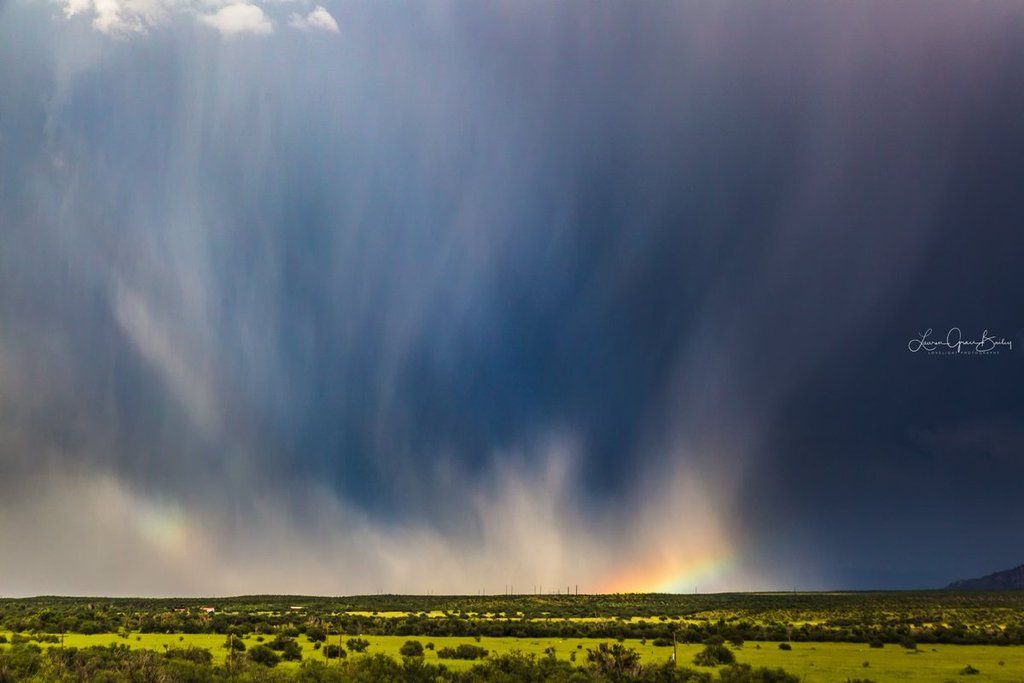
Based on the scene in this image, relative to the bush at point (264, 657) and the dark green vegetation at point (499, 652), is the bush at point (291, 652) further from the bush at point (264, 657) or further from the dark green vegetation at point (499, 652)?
the bush at point (264, 657)

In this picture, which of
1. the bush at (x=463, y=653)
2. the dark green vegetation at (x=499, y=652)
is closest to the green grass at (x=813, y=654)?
the dark green vegetation at (x=499, y=652)

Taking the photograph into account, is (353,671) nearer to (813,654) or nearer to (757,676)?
(757,676)

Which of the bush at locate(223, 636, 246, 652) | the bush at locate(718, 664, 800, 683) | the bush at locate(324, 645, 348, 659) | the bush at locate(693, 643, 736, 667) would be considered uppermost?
the bush at locate(223, 636, 246, 652)

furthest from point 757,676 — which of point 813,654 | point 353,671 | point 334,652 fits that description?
point 334,652

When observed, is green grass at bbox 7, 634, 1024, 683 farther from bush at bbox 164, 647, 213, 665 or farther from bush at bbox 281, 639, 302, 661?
bush at bbox 164, 647, 213, 665

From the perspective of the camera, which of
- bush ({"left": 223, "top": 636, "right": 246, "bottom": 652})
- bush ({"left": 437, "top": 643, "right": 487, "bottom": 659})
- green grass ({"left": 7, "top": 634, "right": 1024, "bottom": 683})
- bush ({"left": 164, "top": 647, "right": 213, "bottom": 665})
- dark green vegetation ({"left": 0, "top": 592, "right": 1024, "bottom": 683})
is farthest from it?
bush ({"left": 223, "top": 636, "right": 246, "bottom": 652})

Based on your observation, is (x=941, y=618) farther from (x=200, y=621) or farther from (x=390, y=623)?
(x=200, y=621)

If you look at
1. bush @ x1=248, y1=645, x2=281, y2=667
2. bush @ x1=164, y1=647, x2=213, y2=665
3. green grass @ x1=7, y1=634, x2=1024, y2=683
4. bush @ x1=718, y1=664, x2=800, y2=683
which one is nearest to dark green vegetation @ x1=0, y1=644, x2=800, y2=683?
bush @ x1=718, y1=664, x2=800, y2=683

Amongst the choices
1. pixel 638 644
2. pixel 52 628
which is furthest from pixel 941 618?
pixel 52 628
